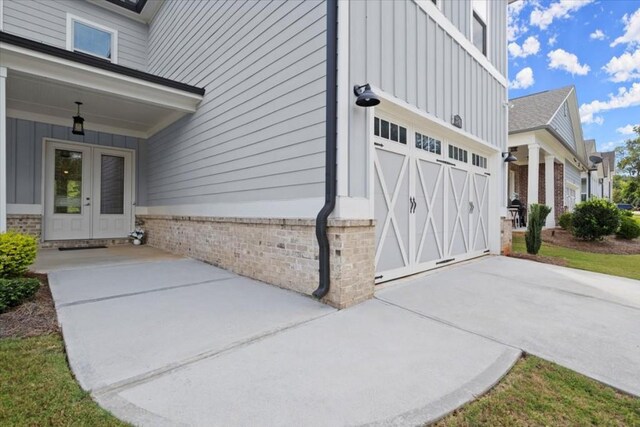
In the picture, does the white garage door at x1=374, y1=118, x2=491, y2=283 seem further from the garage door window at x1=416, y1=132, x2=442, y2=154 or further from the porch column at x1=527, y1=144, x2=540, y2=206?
the porch column at x1=527, y1=144, x2=540, y2=206

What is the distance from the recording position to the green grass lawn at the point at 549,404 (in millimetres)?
1827

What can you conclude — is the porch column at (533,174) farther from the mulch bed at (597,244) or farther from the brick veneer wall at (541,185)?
the brick veneer wall at (541,185)

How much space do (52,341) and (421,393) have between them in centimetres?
309

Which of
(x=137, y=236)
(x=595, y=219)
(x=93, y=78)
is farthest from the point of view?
(x=595, y=219)

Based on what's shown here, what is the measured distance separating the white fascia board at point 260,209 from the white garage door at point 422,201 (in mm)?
990

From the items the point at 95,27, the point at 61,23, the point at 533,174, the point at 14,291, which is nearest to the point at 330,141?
the point at 14,291

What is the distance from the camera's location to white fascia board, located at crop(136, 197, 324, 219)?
12.9ft

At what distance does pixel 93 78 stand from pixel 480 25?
834 centimetres

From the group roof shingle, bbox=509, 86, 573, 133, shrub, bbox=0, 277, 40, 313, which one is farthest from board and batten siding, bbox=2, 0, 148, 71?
roof shingle, bbox=509, 86, 573, 133

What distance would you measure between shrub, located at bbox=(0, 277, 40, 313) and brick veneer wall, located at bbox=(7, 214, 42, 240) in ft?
16.6

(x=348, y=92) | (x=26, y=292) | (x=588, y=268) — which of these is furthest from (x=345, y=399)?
(x=588, y=268)

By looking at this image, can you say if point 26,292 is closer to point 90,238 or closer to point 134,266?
point 134,266

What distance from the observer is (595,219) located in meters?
9.63

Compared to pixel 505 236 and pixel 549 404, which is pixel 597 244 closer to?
pixel 505 236
